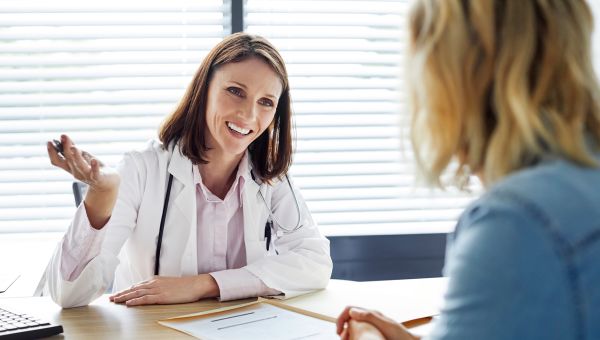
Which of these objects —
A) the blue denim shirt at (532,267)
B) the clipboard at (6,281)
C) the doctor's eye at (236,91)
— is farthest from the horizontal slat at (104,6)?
the blue denim shirt at (532,267)

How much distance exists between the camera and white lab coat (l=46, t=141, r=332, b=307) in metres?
1.94

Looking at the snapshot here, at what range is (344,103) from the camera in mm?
3221

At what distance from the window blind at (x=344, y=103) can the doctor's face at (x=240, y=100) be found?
101 cm

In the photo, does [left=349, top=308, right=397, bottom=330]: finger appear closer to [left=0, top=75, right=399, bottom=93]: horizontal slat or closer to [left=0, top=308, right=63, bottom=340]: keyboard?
[left=0, top=308, right=63, bottom=340]: keyboard

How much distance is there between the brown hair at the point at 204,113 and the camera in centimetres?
216

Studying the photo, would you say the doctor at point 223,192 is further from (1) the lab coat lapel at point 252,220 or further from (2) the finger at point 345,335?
(2) the finger at point 345,335

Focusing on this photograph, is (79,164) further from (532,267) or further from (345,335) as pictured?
(532,267)

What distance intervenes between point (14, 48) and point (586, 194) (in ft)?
9.10

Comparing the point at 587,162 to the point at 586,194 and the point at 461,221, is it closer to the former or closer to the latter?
the point at 586,194

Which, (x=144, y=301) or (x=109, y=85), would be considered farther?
(x=109, y=85)

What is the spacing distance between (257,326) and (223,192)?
75cm

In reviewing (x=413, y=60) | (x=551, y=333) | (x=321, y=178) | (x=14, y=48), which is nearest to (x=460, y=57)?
(x=413, y=60)

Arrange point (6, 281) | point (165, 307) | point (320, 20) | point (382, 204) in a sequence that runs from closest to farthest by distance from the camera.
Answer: point (165, 307), point (6, 281), point (320, 20), point (382, 204)

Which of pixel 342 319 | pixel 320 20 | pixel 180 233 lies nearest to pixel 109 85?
pixel 320 20
